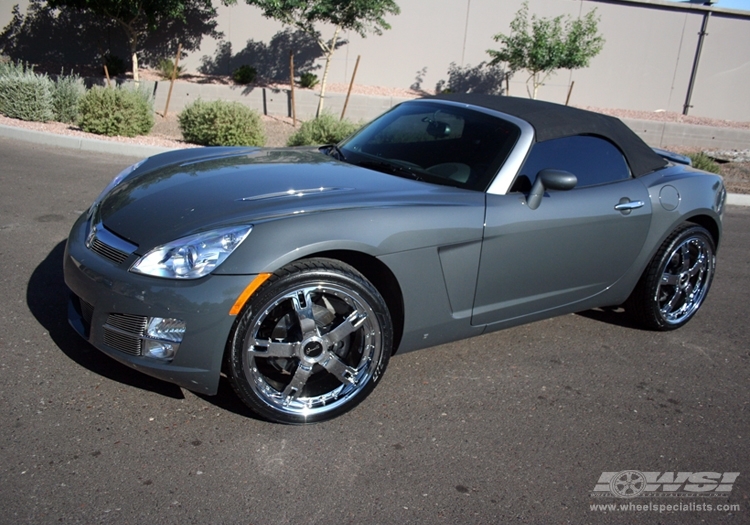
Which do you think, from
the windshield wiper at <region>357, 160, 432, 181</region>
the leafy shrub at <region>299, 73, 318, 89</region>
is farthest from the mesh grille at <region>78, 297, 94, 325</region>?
the leafy shrub at <region>299, 73, 318, 89</region>

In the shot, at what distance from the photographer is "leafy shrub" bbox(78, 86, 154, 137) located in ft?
37.6

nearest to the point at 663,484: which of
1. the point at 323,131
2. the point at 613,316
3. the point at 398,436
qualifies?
the point at 398,436

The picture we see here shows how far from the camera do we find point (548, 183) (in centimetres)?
376

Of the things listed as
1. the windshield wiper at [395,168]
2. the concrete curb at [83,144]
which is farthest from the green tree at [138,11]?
the windshield wiper at [395,168]

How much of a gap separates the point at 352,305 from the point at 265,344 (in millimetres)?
461

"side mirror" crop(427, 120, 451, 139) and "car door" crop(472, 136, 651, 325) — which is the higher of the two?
"side mirror" crop(427, 120, 451, 139)

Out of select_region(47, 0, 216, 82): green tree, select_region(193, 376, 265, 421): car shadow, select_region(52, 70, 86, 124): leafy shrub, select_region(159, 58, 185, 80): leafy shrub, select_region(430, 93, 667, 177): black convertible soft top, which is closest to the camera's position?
select_region(193, 376, 265, 421): car shadow

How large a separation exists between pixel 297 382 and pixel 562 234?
1799 mm

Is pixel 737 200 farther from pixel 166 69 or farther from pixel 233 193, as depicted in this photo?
pixel 166 69

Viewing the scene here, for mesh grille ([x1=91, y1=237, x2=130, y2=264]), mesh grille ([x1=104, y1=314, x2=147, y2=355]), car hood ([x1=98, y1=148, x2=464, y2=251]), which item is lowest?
mesh grille ([x1=104, y1=314, x2=147, y2=355])

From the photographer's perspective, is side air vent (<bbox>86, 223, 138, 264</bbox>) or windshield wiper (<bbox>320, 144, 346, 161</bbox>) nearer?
side air vent (<bbox>86, 223, 138, 264</bbox>)

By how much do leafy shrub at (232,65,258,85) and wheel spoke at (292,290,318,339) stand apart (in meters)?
17.5

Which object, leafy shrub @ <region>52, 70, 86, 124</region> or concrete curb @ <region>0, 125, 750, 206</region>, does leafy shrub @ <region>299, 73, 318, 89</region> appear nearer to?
leafy shrub @ <region>52, 70, 86, 124</region>

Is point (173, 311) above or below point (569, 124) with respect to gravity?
below
